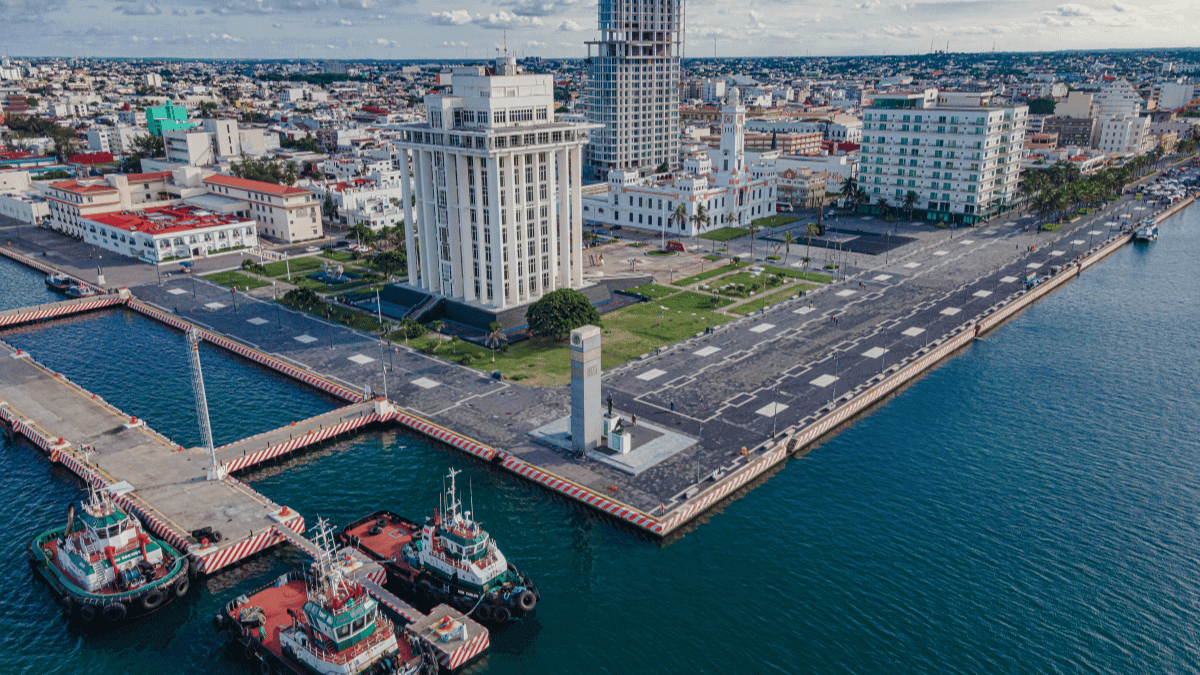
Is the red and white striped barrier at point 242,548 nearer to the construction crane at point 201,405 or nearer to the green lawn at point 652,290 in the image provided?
the construction crane at point 201,405

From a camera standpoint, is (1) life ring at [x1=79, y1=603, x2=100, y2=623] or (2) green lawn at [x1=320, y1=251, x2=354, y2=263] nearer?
(1) life ring at [x1=79, y1=603, x2=100, y2=623]

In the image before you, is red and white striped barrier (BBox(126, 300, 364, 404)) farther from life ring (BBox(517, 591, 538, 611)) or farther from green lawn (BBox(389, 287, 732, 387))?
life ring (BBox(517, 591, 538, 611))

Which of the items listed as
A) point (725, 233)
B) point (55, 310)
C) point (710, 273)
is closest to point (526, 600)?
point (710, 273)

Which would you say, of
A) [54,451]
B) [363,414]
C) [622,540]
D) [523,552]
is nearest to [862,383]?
[622,540]

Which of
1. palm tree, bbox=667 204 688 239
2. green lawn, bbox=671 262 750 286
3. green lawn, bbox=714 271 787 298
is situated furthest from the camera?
palm tree, bbox=667 204 688 239

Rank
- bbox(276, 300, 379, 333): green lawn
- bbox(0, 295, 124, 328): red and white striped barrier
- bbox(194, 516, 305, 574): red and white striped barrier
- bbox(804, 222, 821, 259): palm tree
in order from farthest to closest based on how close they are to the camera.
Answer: bbox(804, 222, 821, 259): palm tree
bbox(0, 295, 124, 328): red and white striped barrier
bbox(276, 300, 379, 333): green lawn
bbox(194, 516, 305, 574): red and white striped barrier

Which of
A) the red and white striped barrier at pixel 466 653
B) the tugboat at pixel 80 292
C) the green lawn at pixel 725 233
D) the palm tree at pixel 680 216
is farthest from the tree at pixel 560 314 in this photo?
the tugboat at pixel 80 292

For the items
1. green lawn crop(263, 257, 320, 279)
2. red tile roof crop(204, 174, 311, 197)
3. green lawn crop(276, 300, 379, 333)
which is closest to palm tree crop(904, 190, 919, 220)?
green lawn crop(276, 300, 379, 333)
